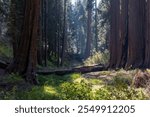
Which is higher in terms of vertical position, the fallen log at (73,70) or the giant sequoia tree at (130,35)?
the giant sequoia tree at (130,35)

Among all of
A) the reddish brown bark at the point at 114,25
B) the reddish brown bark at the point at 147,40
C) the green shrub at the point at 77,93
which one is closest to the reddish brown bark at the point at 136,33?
the reddish brown bark at the point at 147,40

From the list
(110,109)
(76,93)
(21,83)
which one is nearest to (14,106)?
(110,109)

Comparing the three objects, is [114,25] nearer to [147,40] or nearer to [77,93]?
[147,40]

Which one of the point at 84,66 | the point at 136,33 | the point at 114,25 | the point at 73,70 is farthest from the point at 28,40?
the point at 114,25

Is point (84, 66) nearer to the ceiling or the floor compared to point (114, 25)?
nearer to the floor

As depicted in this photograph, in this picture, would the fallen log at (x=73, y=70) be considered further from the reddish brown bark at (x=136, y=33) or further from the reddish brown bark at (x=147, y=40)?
the reddish brown bark at (x=147, y=40)

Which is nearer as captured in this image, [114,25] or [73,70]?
[73,70]

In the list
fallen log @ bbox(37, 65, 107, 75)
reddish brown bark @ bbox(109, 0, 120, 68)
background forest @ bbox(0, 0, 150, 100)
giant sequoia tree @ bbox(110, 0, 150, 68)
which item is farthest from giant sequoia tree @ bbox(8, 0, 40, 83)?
reddish brown bark @ bbox(109, 0, 120, 68)

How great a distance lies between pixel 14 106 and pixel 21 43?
26.8 feet

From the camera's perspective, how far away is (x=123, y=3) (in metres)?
23.2

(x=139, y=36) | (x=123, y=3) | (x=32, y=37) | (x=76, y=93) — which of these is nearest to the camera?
(x=76, y=93)

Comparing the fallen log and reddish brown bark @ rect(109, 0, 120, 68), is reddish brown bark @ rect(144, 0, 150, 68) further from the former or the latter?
the fallen log

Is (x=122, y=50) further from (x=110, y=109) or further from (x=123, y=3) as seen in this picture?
(x=110, y=109)

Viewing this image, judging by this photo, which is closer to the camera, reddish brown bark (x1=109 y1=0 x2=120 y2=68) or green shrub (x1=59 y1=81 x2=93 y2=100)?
green shrub (x1=59 y1=81 x2=93 y2=100)
